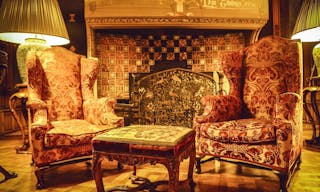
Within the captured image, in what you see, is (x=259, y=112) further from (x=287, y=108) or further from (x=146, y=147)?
(x=146, y=147)

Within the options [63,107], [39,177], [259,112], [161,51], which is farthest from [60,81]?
[161,51]

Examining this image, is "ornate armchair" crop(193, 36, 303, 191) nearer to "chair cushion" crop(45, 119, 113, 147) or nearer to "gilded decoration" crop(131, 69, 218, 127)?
"chair cushion" crop(45, 119, 113, 147)

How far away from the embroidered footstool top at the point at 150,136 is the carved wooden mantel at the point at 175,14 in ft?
7.78

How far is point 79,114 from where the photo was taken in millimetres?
2498

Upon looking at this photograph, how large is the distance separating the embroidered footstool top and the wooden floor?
0.48m

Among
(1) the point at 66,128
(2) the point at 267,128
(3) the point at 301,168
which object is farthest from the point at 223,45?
(1) the point at 66,128

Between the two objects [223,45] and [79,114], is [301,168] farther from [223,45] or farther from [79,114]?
[223,45]

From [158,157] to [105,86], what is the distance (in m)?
2.83

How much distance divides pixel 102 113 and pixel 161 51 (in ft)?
7.08

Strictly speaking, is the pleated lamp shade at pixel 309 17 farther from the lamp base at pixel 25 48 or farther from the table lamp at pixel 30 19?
the lamp base at pixel 25 48

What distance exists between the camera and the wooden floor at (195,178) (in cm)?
183

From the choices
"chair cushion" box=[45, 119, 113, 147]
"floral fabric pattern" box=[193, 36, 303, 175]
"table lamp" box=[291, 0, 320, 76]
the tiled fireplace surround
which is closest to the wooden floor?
"floral fabric pattern" box=[193, 36, 303, 175]

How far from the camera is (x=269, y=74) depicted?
7.31 feet

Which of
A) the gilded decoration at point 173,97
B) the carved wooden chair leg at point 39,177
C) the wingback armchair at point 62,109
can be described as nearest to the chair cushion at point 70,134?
the wingback armchair at point 62,109
